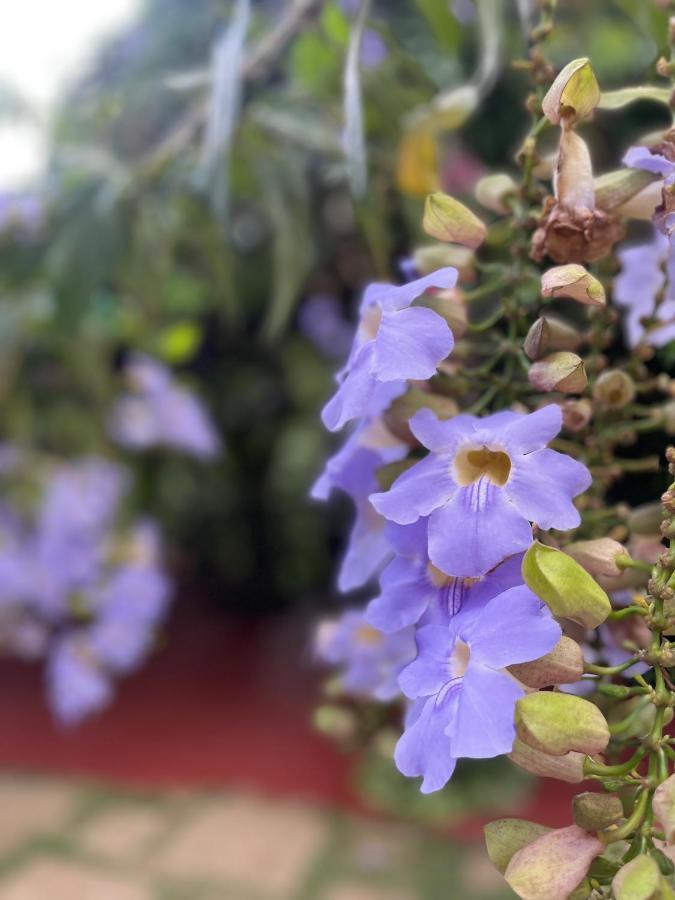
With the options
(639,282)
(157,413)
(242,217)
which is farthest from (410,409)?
(242,217)

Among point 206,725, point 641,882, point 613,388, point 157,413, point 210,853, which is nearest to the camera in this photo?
point 641,882

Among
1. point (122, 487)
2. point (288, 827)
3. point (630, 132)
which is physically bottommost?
point (288, 827)

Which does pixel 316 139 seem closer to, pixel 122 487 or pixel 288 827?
pixel 122 487

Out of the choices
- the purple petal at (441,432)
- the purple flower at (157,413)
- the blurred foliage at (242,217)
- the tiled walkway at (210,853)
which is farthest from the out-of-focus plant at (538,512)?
the tiled walkway at (210,853)

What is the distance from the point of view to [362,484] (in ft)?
1.04

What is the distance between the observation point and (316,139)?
0.55m

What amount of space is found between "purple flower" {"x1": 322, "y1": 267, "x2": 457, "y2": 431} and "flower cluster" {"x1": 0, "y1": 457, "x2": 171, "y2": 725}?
66 cm

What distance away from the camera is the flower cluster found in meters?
0.87

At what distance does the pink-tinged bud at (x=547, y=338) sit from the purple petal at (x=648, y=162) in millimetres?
51

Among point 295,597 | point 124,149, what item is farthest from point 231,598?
point 124,149

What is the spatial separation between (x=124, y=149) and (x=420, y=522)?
35.5 inches

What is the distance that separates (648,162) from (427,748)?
175mm

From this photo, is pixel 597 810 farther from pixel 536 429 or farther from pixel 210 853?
pixel 210 853

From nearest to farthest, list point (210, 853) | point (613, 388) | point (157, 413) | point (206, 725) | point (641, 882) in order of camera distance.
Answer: point (641, 882) → point (613, 388) → point (157, 413) → point (210, 853) → point (206, 725)
